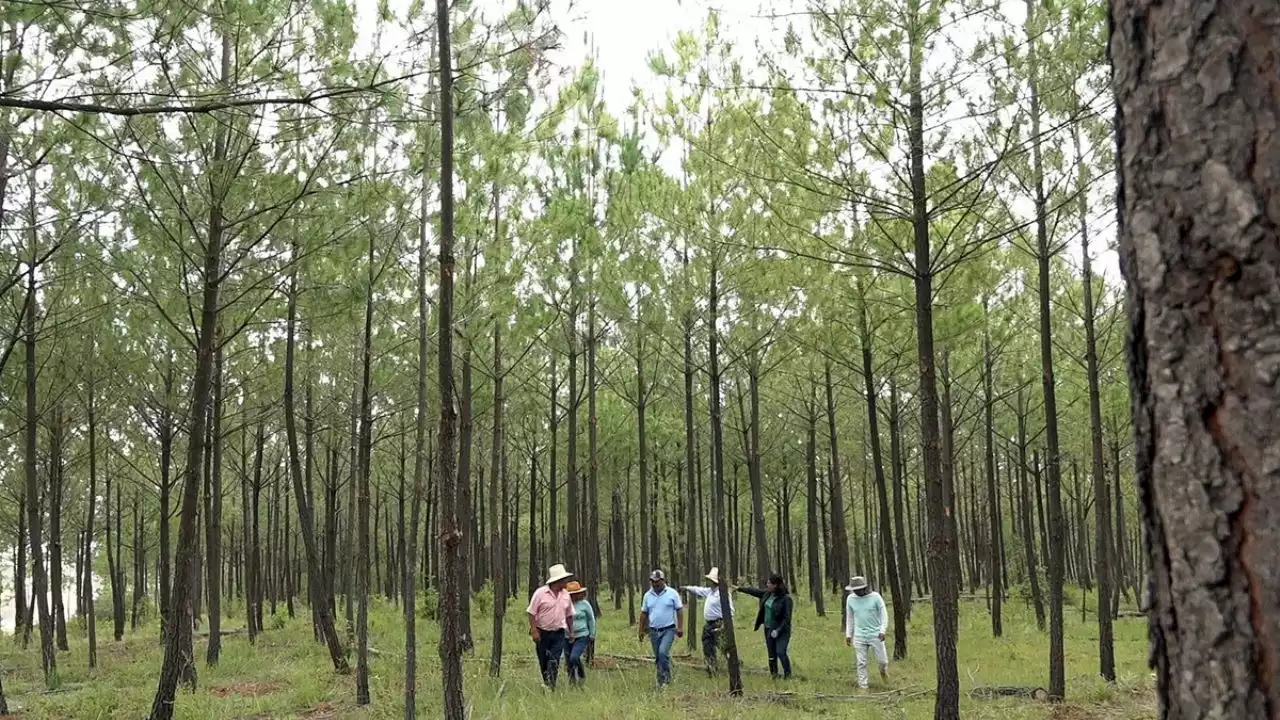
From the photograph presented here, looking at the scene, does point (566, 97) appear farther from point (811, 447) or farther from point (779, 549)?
point (779, 549)

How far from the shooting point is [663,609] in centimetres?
1115

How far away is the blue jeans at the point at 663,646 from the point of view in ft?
35.8

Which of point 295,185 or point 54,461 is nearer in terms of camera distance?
point 295,185

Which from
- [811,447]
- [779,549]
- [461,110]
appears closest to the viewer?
[461,110]

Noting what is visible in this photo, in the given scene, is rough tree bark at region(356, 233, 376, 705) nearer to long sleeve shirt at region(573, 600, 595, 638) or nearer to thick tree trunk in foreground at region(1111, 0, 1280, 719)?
long sleeve shirt at region(573, 600, 595, 638)

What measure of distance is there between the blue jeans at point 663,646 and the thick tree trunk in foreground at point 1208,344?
33.4 ft

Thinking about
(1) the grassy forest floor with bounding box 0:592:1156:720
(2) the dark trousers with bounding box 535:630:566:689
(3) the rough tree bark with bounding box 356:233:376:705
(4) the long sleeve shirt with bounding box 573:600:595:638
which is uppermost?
(3) the rough tree bark with bounding box 356:233:376:705

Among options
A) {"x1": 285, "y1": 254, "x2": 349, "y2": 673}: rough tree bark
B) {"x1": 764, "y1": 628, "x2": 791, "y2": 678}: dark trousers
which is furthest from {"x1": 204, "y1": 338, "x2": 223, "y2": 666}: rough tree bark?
{"x1": 764, "y1": 628, "x2": 791, "y2": 678}: dark trousers

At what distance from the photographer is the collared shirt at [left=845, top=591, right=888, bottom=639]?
35.8 ft

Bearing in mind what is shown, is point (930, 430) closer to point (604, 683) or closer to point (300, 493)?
point (604, 683)

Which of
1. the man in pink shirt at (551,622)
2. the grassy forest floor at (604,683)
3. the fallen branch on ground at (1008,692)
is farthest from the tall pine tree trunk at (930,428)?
the man in pink shirt at (551,622)

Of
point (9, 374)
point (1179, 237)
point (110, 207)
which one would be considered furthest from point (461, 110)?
point (9, 374)

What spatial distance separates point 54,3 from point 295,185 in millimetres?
4311

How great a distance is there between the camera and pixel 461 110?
6.57 meters
